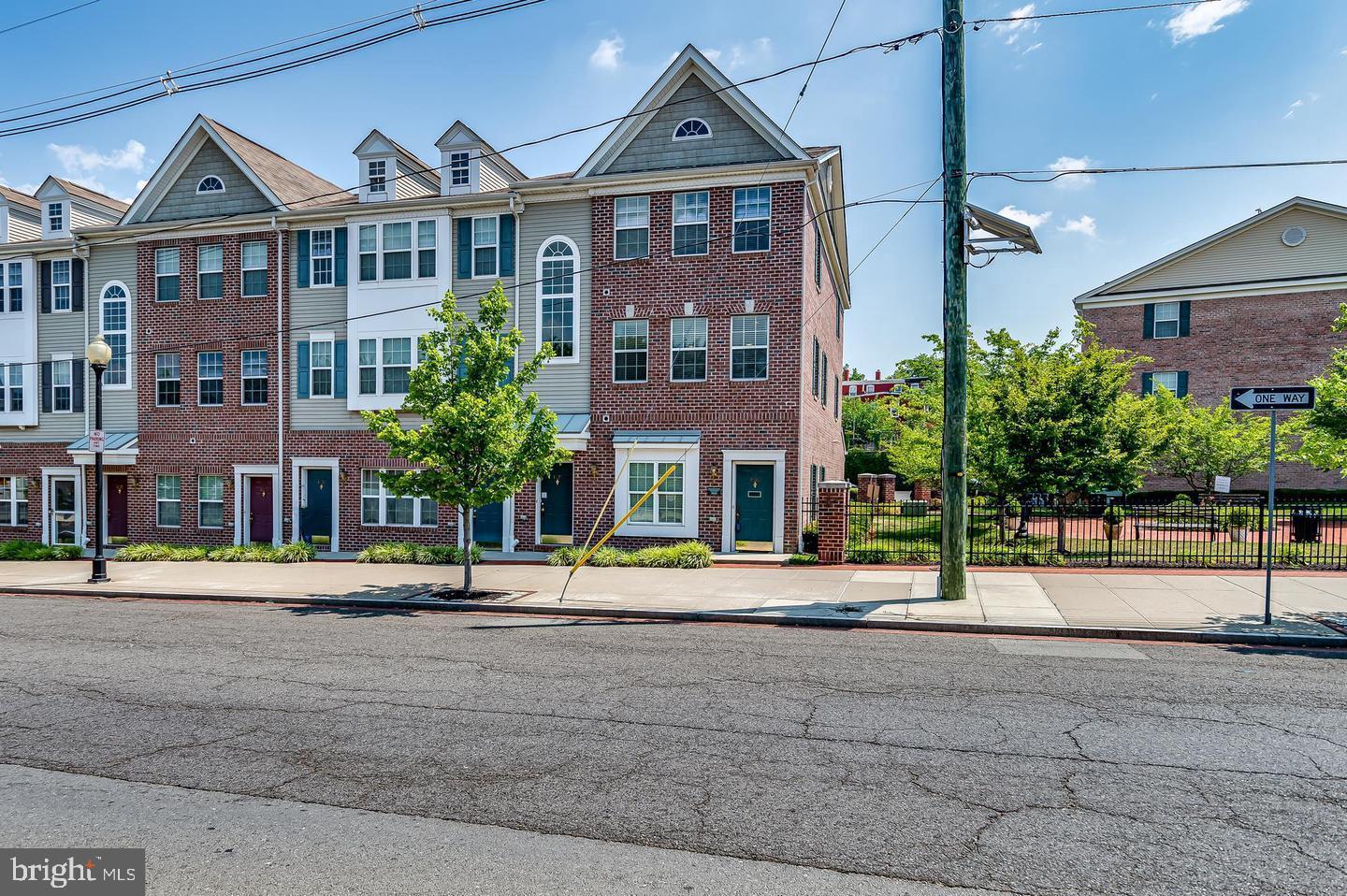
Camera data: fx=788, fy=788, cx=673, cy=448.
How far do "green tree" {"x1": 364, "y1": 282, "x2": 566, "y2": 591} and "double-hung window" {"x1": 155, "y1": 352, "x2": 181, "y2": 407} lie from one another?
509 inches

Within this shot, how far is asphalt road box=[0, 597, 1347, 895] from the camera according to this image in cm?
425

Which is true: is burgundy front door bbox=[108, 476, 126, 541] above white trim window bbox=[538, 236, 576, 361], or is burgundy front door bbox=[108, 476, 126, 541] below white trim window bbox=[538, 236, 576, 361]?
below

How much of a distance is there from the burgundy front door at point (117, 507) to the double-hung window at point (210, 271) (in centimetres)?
635

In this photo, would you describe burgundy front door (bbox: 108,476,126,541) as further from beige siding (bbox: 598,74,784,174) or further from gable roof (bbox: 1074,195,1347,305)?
gable roof (bbox: 1074,195,1347,305)

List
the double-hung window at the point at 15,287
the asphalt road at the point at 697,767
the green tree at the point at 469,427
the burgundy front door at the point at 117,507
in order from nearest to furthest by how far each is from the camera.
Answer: the asphalt road at the point at 697,767 < the green tree at the point at 469,427 < the burgundy front door at the point at 117,507 < the double-hung window at the point at 15,287

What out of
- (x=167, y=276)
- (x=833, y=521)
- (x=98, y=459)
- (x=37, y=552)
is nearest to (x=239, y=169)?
(x=167, y=276)

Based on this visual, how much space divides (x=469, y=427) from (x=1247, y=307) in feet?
114

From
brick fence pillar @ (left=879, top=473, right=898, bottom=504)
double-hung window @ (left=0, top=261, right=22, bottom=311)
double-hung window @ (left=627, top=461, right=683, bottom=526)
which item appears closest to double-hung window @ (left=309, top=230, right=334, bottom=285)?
double-hung window @ (left=627, top=461, right=683, bottom=526)

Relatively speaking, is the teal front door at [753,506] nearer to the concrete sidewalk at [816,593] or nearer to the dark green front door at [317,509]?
the concrete sidewalk at [816,593]

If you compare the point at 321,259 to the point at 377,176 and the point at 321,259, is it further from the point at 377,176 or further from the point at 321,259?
the point at 377,176

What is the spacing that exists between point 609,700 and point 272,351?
1910 cm

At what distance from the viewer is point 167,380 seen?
23.2m

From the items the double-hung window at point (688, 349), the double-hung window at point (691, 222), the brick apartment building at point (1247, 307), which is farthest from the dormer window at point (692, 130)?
the brick apartment building at point (1247, 307)

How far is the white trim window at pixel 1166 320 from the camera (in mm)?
34500
